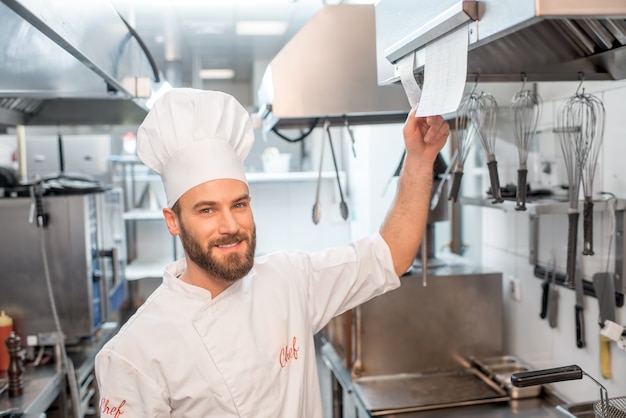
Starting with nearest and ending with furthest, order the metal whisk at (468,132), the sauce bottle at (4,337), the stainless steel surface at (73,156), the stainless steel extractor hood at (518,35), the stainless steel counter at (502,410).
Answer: the stainless steel extractor hood at (518,35)
the metal whisk at (468,132)
the stainless steel counter at (502,410)
the sauce bottle at (4,337)
the stainless steel surface at (73,156)

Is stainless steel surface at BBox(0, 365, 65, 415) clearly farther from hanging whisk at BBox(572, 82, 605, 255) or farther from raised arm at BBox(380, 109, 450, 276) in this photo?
hanging whisk at BBox(572, 82, 605, 255)

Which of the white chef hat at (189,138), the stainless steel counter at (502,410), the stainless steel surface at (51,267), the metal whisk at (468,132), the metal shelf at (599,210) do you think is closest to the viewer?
the white chef hat at (189,138)

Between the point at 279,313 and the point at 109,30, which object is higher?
the point at 109,30

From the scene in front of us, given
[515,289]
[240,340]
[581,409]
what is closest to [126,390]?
[240,340]

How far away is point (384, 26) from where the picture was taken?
110cm

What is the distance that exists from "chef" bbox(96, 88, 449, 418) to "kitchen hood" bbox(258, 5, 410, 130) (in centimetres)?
40

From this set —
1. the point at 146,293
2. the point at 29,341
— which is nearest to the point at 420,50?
the point at 29,341

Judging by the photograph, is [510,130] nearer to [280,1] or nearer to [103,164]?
[280,1]

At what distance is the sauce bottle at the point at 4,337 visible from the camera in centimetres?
205

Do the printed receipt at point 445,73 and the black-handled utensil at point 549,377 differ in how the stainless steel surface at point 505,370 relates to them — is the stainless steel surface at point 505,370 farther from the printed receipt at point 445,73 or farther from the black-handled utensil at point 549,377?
the printed receipt at point 445,73

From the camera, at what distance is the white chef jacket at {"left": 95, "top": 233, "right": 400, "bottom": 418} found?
3.89ft

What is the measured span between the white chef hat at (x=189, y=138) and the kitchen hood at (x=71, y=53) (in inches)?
5.8

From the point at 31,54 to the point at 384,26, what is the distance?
780mm

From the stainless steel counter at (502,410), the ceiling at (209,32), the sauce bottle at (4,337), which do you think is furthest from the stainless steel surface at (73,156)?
the stainless steel counter at (502,410)
